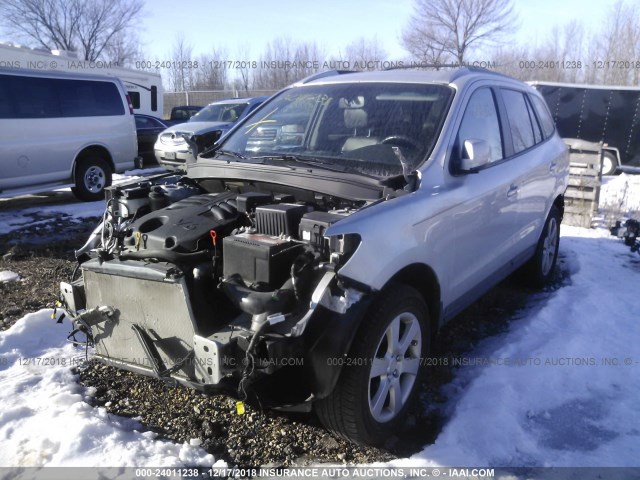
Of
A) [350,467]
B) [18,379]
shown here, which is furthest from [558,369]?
[18,379]

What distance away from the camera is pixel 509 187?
3910 mm

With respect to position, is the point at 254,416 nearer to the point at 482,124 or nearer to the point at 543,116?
the point at 482,124

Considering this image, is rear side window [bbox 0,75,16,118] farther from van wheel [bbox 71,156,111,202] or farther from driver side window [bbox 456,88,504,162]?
driver side window [bbox 456,88,504,162]

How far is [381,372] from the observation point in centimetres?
272

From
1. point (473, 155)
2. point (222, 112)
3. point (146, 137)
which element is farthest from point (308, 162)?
point (146, 137)

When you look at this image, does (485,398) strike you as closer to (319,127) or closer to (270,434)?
(270,434)

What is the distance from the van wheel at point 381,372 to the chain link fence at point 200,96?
97.7 ft

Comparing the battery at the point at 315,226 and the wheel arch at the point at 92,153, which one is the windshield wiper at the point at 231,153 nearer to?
the battery at the point at 315,226

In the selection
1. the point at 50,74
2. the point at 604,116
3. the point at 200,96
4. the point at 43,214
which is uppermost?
the point at 200,96

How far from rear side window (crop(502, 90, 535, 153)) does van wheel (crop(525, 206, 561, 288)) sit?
0.98 m

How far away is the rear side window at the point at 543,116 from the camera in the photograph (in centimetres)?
501

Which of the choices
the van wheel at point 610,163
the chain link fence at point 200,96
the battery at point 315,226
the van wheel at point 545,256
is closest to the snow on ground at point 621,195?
the van wheel at point 610,163

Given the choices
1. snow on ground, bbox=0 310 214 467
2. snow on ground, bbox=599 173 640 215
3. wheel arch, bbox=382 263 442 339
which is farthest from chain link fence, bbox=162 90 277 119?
wheel arch, bbox=382 263 442 339

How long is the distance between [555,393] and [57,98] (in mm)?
8990
